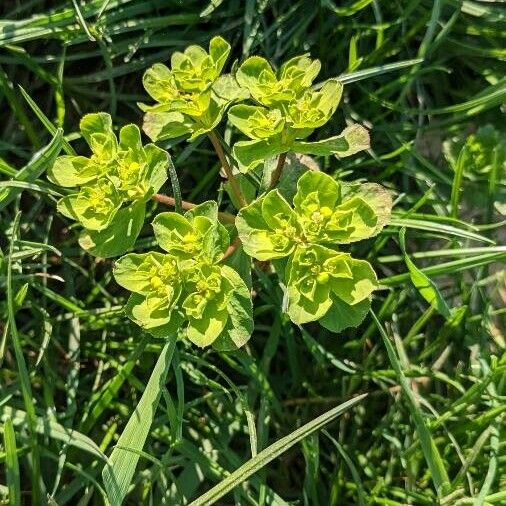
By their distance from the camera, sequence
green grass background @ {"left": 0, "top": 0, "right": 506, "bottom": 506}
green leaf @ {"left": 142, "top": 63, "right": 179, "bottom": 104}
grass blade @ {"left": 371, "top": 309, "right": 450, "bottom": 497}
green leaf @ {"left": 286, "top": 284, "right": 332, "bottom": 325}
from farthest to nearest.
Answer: green grass background @ {"left": 0, "top": 0, "right": 506, "bottom": 506} → grass blade @ {"left": 371, "top": 309, "right": 450, "bottom": 497} → green leaf @ {"left": 142, "top": 63, "right": 179, "bottom": 104} → green leaf @ {"left": 286, "top": 284, "right": 332, "bottom": 325}

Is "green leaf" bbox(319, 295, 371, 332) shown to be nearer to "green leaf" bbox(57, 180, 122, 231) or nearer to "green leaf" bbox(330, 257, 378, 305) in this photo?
"green leaf" bbox(330, 257, 378, 305)

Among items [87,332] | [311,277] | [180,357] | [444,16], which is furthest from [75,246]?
[444,16]

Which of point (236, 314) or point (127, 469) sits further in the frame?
point (127, 469)

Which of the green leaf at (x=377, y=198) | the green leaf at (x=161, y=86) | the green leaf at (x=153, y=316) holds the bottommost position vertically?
the green leaf at (x=153, y=316)

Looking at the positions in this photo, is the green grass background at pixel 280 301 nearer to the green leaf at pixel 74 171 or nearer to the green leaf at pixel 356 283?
the green leaf at pixel 74 171

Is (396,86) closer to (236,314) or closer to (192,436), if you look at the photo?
(236,314)

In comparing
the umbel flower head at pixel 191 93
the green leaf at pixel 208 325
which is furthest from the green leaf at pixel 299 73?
the green leaf at pixel 208 325

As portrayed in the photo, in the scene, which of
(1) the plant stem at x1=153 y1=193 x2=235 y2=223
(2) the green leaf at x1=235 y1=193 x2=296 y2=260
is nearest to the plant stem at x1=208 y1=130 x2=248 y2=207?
(1) the plant stem at x1=153 y1=193 x2=235 y2=223
